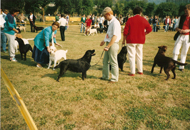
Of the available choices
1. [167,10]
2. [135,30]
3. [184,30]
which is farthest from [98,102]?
[167,10]

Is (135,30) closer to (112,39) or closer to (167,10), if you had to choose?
(112,39)

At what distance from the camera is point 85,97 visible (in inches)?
145

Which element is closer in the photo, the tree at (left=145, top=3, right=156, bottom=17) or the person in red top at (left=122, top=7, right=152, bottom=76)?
the person in red top at (left=122, top=7, right=152, bottom=76)

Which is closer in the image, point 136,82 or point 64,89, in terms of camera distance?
point 64,89

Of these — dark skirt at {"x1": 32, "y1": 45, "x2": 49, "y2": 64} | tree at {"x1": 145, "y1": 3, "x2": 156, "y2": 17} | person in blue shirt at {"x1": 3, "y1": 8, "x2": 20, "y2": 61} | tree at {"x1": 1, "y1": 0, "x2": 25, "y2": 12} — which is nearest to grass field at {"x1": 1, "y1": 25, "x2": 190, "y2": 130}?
dark skirt at {"x1": 32, "y1": 45, "x2": 49, "y2": 64}

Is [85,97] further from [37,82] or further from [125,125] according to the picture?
[37,82]

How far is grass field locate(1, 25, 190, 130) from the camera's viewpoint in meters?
2.72

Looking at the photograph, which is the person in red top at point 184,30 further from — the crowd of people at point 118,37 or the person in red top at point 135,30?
the person in red top at point 135,30

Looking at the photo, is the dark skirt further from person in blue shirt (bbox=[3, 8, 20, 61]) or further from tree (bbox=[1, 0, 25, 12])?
tree (bbox=[1, 0, 25, 12])

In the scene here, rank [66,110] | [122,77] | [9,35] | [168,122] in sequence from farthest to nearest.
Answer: [9,35]
[122,77]
[66,110]
[168,122]

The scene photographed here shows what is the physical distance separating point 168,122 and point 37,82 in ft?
13.2

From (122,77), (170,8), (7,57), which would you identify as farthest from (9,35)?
(170,8)

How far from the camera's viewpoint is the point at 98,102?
3.47 m

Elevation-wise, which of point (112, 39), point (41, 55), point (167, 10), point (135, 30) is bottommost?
point (41, 55)
